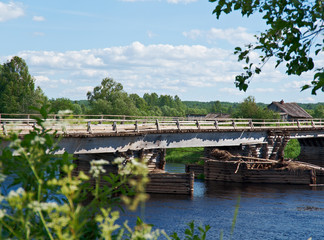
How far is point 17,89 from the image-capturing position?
8181cm

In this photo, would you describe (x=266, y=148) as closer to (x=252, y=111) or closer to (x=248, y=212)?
(x=248, y=212)

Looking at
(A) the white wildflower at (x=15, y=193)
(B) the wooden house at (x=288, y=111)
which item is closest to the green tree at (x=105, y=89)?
(B) the wooden house at (x=288, y=111)

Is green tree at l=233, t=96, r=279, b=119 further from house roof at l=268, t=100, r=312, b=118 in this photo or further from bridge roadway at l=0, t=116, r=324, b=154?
bridge roadway at l=0, t=116, r=324, b=154

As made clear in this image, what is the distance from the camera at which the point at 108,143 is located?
114ft

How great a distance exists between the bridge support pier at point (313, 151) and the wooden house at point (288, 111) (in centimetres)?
3510

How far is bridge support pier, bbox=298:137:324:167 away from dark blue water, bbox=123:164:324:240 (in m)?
19.1

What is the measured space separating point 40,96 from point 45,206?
8169 centimetres

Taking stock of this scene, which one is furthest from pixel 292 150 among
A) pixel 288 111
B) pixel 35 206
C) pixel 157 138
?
pixel 35 206

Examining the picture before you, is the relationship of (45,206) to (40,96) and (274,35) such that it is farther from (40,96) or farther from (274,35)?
(40,96)

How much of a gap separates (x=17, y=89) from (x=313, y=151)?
53082mm

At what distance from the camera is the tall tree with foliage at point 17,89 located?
7888 centimetres

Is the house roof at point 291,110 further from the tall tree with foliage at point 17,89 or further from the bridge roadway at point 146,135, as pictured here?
the tall tree with foliage at point 17,89

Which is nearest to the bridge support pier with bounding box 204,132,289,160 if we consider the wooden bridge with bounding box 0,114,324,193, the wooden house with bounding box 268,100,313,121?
the wooden bridge with bounding box 0,114,324,193

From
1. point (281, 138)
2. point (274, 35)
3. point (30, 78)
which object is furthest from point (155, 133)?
point (30, 78)
